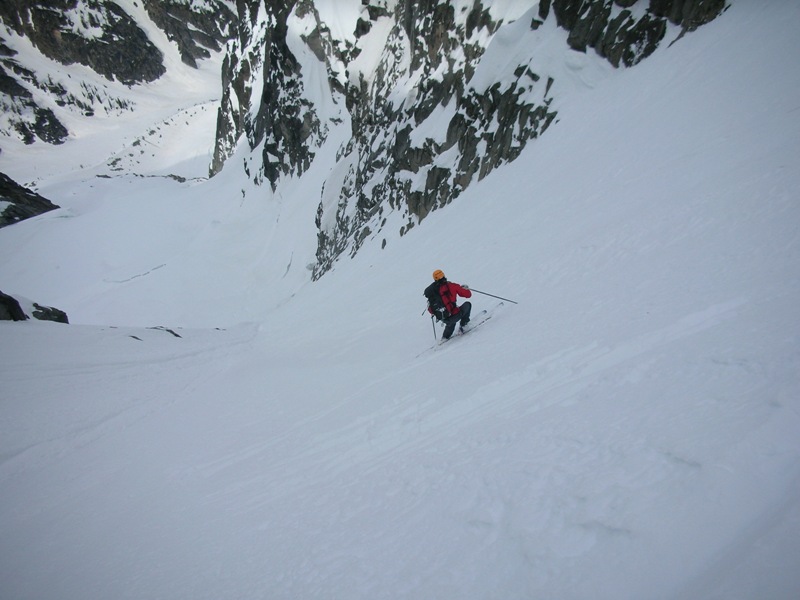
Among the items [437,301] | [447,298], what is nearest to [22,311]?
[437,301]

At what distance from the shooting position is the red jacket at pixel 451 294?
7.06 m

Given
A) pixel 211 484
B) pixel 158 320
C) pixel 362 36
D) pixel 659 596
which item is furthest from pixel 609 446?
pixel 362 36

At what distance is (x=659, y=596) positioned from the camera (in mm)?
1659

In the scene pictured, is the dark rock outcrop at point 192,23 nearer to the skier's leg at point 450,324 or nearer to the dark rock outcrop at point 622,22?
the dark rock outcrop at point 622,22

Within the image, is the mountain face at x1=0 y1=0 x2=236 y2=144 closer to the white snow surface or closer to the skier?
the white snow surface

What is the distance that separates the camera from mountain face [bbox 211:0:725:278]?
14930 mm

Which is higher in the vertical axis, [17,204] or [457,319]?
[457,319]

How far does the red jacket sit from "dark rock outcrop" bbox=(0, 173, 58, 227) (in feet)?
244

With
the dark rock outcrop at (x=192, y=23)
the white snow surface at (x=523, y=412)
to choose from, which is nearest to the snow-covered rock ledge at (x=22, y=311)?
the white snow surface at (x=523, y=412)

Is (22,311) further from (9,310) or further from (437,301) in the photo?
(437,301)

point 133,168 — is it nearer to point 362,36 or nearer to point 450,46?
point 362,36

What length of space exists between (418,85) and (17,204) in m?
66.5

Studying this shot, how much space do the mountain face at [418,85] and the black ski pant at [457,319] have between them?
11742 mm

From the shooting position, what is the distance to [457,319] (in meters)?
7.12
